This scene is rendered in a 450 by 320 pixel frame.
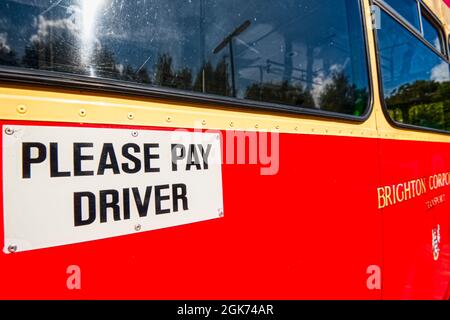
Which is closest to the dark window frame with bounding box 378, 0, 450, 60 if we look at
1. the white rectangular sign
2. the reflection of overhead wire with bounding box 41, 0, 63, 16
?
the white rectangular sign

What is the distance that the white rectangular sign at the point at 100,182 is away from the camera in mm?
833

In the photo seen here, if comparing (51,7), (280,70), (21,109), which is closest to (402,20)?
(280,70)

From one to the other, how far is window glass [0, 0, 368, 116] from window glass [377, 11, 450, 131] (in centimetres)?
32

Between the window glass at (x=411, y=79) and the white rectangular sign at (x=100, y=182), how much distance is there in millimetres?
1369

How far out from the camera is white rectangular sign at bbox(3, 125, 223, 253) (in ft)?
2.73

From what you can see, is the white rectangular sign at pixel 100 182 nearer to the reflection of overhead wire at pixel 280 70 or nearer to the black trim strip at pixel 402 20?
the reflection of overhead wire at pixel 280 70

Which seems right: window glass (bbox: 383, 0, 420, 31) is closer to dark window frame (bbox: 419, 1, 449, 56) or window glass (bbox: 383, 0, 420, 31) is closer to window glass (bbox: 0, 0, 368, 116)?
dark window frame (bbox: 419, 1, 449, 56)

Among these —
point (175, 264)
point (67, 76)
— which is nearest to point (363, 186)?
point (175, 264)

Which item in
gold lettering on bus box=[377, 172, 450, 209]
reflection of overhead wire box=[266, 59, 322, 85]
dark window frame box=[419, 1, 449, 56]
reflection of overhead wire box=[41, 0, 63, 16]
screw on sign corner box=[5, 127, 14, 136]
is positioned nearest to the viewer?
screw on sign corner box=[5, 127, 14, 136]

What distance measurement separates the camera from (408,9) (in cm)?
232

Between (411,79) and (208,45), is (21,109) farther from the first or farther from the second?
(411,79)

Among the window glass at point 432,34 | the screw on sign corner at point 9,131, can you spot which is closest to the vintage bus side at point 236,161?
the screw on sign corner at point 9,131
